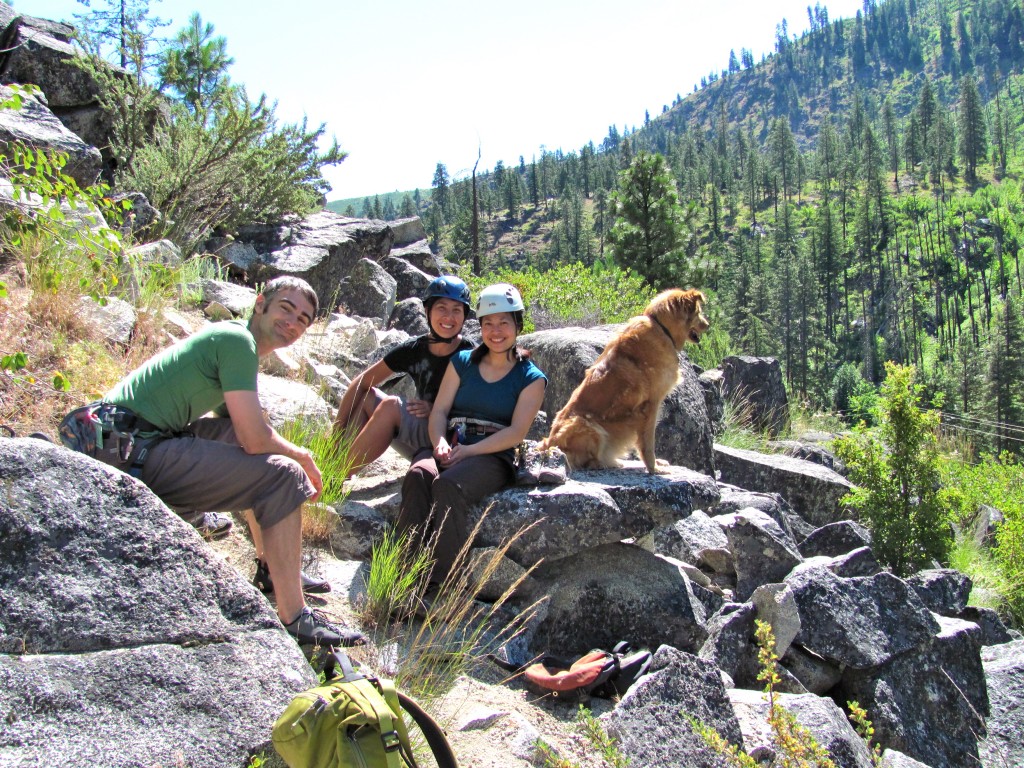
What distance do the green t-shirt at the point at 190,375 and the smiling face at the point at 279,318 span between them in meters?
0.36

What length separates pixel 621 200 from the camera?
94.4ft

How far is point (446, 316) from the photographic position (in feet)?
18.9

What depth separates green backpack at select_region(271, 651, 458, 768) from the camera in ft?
7.63

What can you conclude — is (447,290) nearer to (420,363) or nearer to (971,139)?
(420,363)

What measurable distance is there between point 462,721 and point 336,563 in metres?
1.77

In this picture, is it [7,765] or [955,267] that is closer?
[7,765]

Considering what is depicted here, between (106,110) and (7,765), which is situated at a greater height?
(106,110)

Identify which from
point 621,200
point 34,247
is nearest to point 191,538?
point 34,247

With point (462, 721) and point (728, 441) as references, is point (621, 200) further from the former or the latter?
point (462, 721)

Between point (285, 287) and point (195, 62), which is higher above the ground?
point (195, 62)

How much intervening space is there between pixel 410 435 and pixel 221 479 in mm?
2307

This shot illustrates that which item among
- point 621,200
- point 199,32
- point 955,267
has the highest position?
point 199,32

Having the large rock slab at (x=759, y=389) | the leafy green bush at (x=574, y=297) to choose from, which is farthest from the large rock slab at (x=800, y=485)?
the large rock slab at (x=759, y=389)

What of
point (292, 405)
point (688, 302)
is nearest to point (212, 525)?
point (292, 405)
